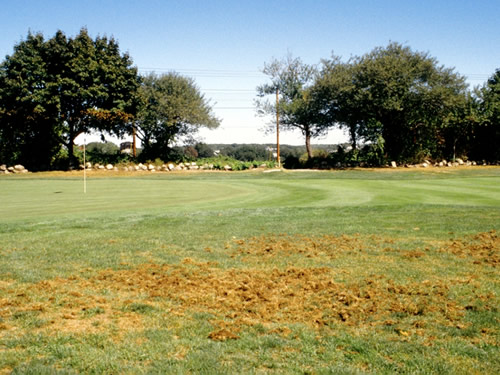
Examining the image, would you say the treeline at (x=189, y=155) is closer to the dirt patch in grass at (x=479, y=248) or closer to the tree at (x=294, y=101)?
the tree at (x=294, y=101)

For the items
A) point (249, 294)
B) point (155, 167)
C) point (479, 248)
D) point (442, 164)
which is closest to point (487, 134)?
point (442, 164)

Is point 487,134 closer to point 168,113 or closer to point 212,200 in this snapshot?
point 168,113

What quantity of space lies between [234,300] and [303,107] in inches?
1452

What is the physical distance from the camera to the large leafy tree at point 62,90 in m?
34.3

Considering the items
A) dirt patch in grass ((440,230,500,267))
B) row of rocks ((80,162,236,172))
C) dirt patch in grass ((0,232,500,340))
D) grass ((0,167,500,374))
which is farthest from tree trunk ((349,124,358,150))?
dirt patch in grass ((0,232,500,340))

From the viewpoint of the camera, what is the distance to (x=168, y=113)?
42.5 m

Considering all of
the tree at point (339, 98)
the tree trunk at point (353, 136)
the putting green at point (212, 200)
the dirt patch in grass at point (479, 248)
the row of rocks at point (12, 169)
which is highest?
the tree at point (339, 98)

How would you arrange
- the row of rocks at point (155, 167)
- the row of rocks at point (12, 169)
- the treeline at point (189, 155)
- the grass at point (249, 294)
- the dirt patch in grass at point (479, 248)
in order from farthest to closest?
the treeline at point (189, 155)
the row of rocks at point (155, 167)
the row of rocks at point (12, 169)
the dirt patch in grass at point (479, 248)
the grass at point (249, 294)

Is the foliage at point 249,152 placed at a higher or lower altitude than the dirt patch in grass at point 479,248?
higher

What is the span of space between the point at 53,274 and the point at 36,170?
35.7 meters

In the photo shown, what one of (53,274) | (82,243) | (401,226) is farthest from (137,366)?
(401,226)

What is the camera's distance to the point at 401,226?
984cm

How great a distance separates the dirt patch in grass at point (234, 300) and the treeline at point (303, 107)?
3023 centimetres

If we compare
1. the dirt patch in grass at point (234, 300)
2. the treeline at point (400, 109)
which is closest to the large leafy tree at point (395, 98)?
the treeline at point (400, 109)
